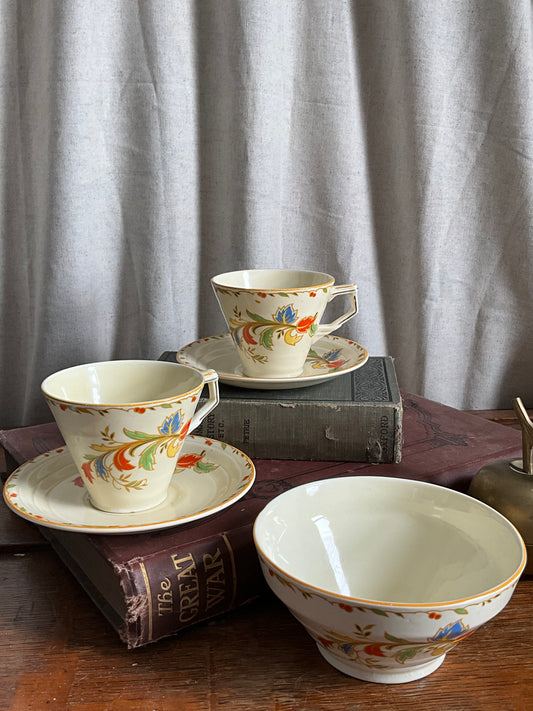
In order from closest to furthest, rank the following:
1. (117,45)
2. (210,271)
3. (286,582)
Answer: (286,582) → (117,45) → (210,271)

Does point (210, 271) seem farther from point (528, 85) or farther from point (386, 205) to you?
point (528, 85)

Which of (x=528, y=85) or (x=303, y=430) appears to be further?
(x=528, y=85)

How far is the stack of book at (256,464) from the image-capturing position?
0.48 m

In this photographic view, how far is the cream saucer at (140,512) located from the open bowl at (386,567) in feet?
0.17

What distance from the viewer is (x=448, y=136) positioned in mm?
900

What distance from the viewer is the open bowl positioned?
1.32 ft

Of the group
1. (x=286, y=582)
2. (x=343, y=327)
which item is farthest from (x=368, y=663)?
(x=343, y=327)

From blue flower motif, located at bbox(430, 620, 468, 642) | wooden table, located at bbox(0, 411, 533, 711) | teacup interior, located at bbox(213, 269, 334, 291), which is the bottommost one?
wooden table, located at bbox(0, 411, 533, 711)

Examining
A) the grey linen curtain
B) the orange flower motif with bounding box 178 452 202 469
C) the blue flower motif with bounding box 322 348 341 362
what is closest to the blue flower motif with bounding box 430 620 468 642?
the orange flower motif with bounding box 178 452 202 469

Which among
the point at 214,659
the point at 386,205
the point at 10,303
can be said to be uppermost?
the point at 386,205

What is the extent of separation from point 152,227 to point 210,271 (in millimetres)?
96

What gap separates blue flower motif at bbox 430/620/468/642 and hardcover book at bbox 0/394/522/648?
0.51 ft

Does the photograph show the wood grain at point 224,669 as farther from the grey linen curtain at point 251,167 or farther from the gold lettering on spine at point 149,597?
the grey linen curtain at point 251,167

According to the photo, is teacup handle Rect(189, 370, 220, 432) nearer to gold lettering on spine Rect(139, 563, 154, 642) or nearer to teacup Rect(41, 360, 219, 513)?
teacup Rect(41, 360, 219, 513)
